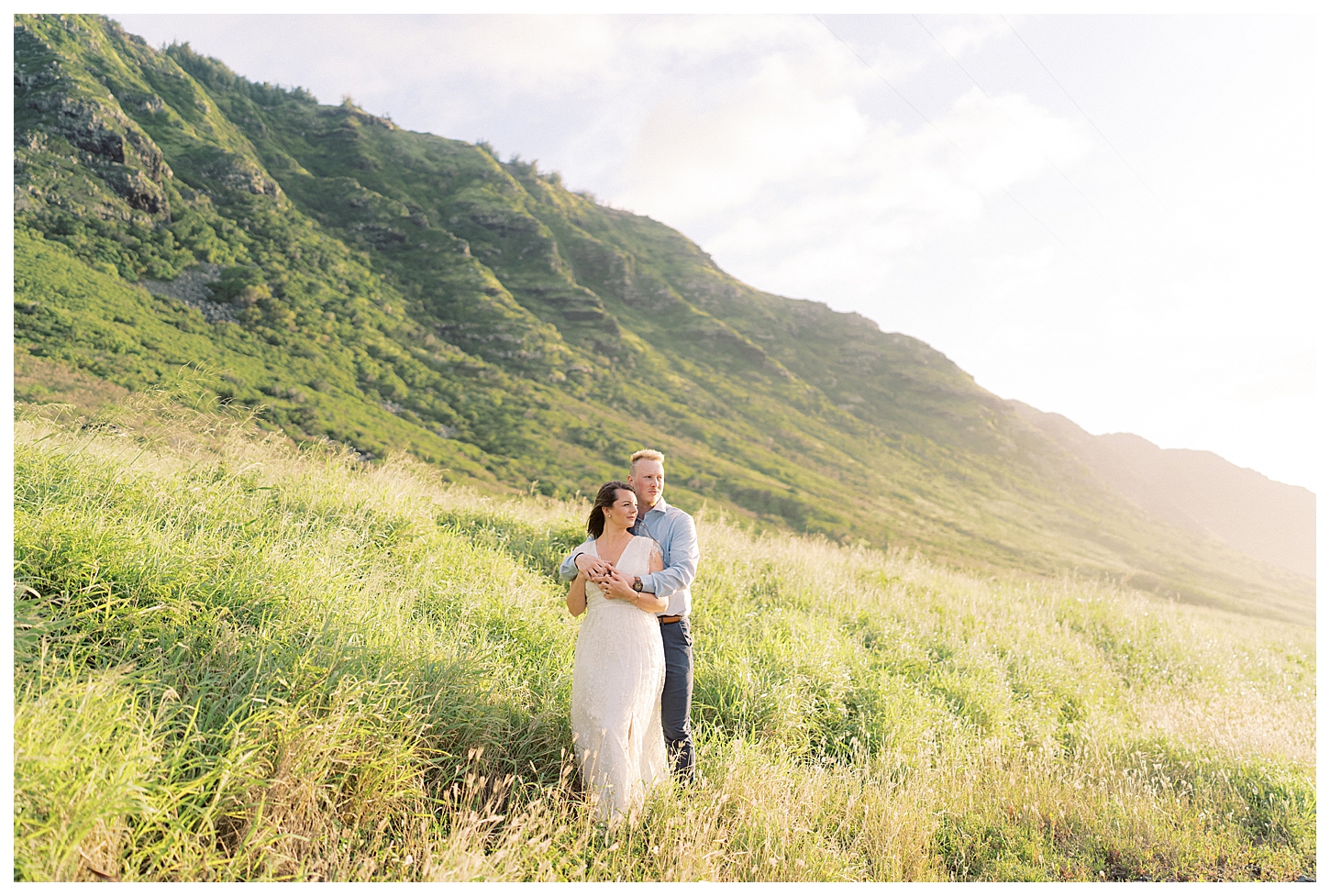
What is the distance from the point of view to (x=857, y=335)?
452 feet

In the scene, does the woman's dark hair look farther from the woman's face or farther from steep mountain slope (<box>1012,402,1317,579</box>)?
steep mountain slope (<box>1012,402,1317,579</box>)

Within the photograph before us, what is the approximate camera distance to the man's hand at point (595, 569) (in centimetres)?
377

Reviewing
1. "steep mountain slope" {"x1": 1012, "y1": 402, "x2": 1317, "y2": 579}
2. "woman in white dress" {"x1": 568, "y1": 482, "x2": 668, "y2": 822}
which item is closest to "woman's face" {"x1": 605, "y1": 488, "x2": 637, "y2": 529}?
Result: "woman in white dress" {"x1": 568, "y1": 482, "x2": 668, "y2": 822}

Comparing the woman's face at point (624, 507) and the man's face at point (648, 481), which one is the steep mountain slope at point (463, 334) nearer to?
the man's face at point (648, 481)

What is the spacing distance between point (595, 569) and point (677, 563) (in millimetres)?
608

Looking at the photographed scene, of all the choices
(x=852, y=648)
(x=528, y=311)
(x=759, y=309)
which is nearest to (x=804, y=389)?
(x=759, y=309)

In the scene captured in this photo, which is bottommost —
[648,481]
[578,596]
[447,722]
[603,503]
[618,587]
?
[447,722]

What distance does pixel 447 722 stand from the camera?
13.1ft

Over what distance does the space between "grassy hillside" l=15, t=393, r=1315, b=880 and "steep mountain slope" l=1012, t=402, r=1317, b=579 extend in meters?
157

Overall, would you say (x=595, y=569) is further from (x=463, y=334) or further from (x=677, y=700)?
(x=463, y=334)

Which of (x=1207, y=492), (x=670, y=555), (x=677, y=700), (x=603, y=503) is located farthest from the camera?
(x=1207, y=492)

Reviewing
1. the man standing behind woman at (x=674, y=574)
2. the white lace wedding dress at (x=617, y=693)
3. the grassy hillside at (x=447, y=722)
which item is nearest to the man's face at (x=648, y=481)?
the man standing behind woman at (x=674, y=574)

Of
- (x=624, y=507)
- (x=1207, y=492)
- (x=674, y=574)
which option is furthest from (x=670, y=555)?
(x=1207, y=492)

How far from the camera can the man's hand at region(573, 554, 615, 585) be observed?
12.4ft
